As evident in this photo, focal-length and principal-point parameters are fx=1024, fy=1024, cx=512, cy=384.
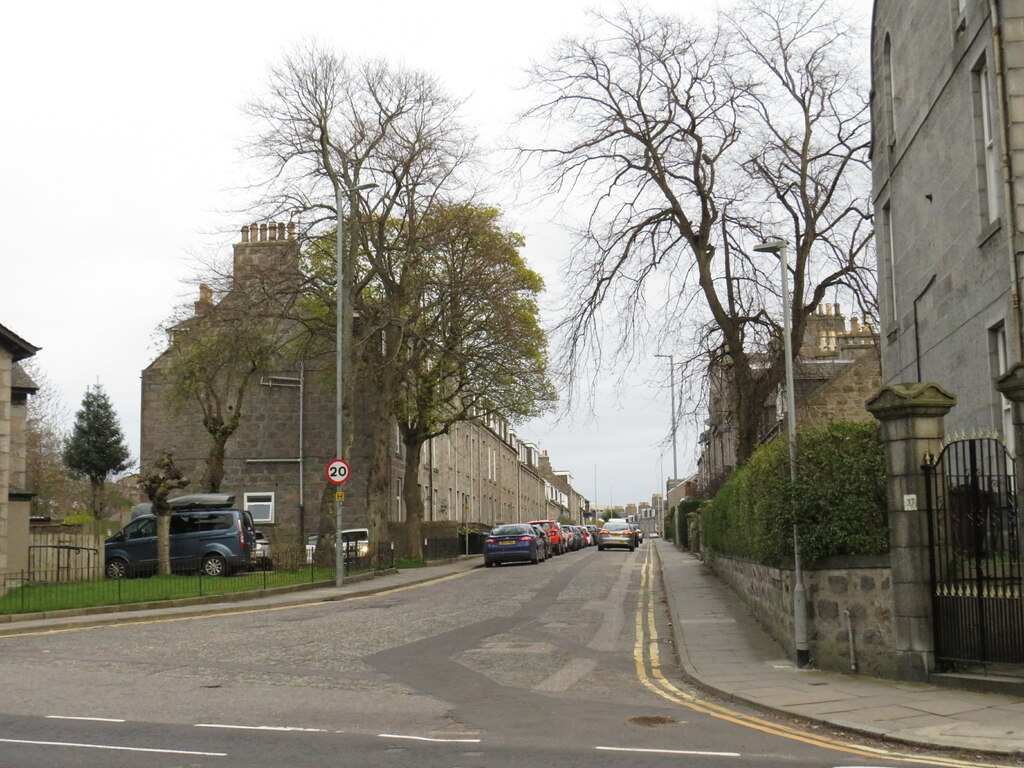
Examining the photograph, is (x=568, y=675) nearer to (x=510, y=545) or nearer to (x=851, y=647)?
(x=851, y=647)

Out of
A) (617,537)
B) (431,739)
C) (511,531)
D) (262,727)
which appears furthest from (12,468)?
(617,537)

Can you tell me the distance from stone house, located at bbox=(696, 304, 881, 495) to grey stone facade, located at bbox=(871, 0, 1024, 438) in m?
3.55

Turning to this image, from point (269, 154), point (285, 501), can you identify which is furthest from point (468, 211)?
point (285, 501)

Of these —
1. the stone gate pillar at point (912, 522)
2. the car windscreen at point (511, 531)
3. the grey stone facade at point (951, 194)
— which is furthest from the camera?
the car windscreen at point (511, 531)

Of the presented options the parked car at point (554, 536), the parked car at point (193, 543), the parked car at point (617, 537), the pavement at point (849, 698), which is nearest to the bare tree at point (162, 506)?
the parked car at point (193, 543)

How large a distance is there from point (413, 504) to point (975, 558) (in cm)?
3089

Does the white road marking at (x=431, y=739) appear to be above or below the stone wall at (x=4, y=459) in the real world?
below

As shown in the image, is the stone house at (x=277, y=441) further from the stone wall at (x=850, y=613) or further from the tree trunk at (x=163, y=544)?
the stone wall at (x=850, y=613)

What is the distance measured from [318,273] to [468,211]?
18.7ft

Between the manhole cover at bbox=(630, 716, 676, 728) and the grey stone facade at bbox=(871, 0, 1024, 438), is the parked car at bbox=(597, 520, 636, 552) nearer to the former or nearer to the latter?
the grey stone facade at bbox=(871, 0, 1024, 438)

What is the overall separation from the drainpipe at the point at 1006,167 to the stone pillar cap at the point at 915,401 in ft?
12.5

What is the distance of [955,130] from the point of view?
56.4ft

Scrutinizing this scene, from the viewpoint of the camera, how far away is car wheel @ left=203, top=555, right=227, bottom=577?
92.8 feet

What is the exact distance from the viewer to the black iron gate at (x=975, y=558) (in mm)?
10414
